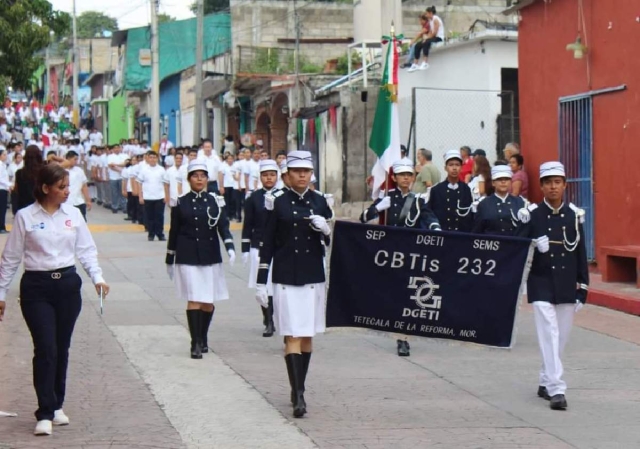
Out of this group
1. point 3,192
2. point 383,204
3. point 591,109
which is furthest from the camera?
point 3,192

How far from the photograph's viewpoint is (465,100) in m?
25.2

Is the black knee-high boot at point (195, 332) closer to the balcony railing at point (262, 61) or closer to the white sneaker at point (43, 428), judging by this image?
the white sneaker at point (43, 428)

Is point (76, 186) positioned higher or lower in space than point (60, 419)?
higher

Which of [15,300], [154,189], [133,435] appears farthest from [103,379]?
[154,189]

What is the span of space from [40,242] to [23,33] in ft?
32.8

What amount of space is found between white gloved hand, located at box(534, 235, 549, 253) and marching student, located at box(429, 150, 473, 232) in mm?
3634

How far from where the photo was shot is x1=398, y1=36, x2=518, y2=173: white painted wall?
984 inches

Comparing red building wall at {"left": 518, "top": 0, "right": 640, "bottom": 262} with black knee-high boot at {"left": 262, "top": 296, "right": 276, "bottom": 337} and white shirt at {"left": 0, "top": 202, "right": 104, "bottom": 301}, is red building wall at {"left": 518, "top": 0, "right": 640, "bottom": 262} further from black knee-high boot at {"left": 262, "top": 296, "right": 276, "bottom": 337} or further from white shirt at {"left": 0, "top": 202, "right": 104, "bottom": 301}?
white shirt at {"left": 0, "top": 202, "right": 104, "bottom": 301}

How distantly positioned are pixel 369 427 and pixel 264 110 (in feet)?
101

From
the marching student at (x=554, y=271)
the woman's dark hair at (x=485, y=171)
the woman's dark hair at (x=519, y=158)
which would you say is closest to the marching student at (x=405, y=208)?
the marching student at (x=554, y=271)

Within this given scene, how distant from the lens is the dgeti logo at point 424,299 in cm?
975

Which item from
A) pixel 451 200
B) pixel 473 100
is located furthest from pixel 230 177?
pixel 451 200

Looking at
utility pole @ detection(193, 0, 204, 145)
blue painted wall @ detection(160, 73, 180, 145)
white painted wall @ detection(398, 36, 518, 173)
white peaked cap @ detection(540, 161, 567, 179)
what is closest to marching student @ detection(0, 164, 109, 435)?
white peaked cap @ detection(540, 161, 567, 179)

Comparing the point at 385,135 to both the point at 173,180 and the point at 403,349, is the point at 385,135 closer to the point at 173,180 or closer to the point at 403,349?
the point at 403,349
